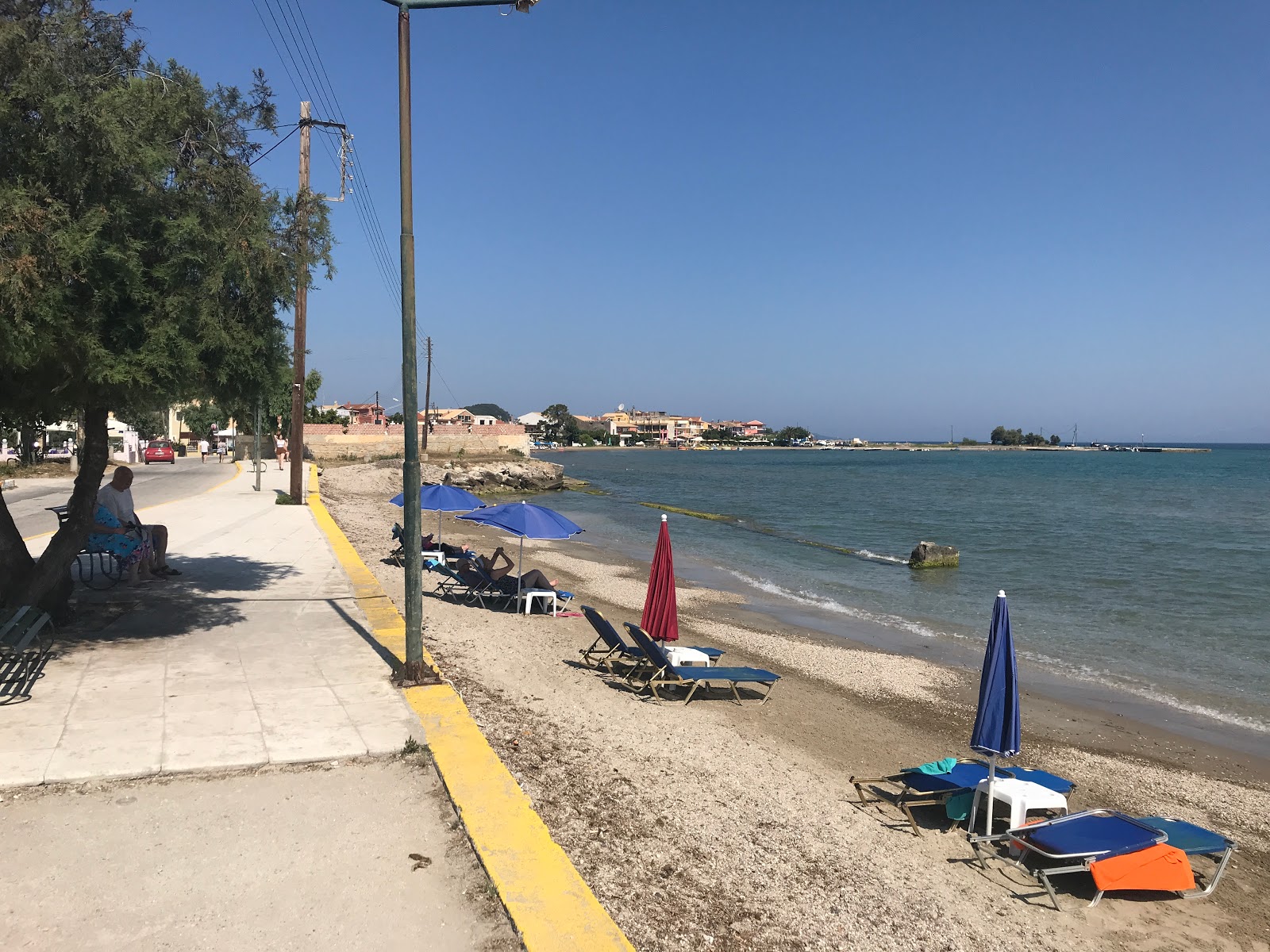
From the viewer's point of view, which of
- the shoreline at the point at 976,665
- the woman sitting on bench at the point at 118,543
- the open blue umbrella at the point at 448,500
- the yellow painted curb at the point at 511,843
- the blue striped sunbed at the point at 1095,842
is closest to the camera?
the yellow painted curb at the point at 511,843

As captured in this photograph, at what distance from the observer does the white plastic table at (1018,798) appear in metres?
5.84

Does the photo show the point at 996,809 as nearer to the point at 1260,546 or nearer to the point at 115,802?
the point at 115,802

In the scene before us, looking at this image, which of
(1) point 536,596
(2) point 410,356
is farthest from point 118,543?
(2) point 410,356

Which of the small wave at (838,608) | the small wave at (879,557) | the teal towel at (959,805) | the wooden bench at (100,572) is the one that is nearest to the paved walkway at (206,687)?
the wooden bench at (100,572)

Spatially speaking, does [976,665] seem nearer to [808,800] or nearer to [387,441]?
[808,800]

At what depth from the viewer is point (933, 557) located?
77.0 feet

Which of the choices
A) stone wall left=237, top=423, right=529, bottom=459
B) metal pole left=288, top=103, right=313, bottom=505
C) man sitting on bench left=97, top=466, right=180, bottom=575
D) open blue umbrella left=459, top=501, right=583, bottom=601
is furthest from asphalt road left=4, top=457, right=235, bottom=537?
stone wall left=237, top=423, right=529, bottom=459

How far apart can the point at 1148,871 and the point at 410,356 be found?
20.8 feet

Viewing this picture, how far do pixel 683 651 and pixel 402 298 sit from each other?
206 inches

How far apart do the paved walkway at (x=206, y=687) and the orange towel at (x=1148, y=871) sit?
456 cm

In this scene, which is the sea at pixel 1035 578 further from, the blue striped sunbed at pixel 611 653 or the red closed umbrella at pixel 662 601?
the blue striped sunbed at pixel 611 653

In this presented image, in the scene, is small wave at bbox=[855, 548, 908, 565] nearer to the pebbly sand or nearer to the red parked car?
the pebbly sand

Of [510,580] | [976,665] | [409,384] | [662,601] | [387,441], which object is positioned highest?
[409,384]

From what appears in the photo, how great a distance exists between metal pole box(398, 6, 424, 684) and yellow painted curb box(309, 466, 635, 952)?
0.46 meters
